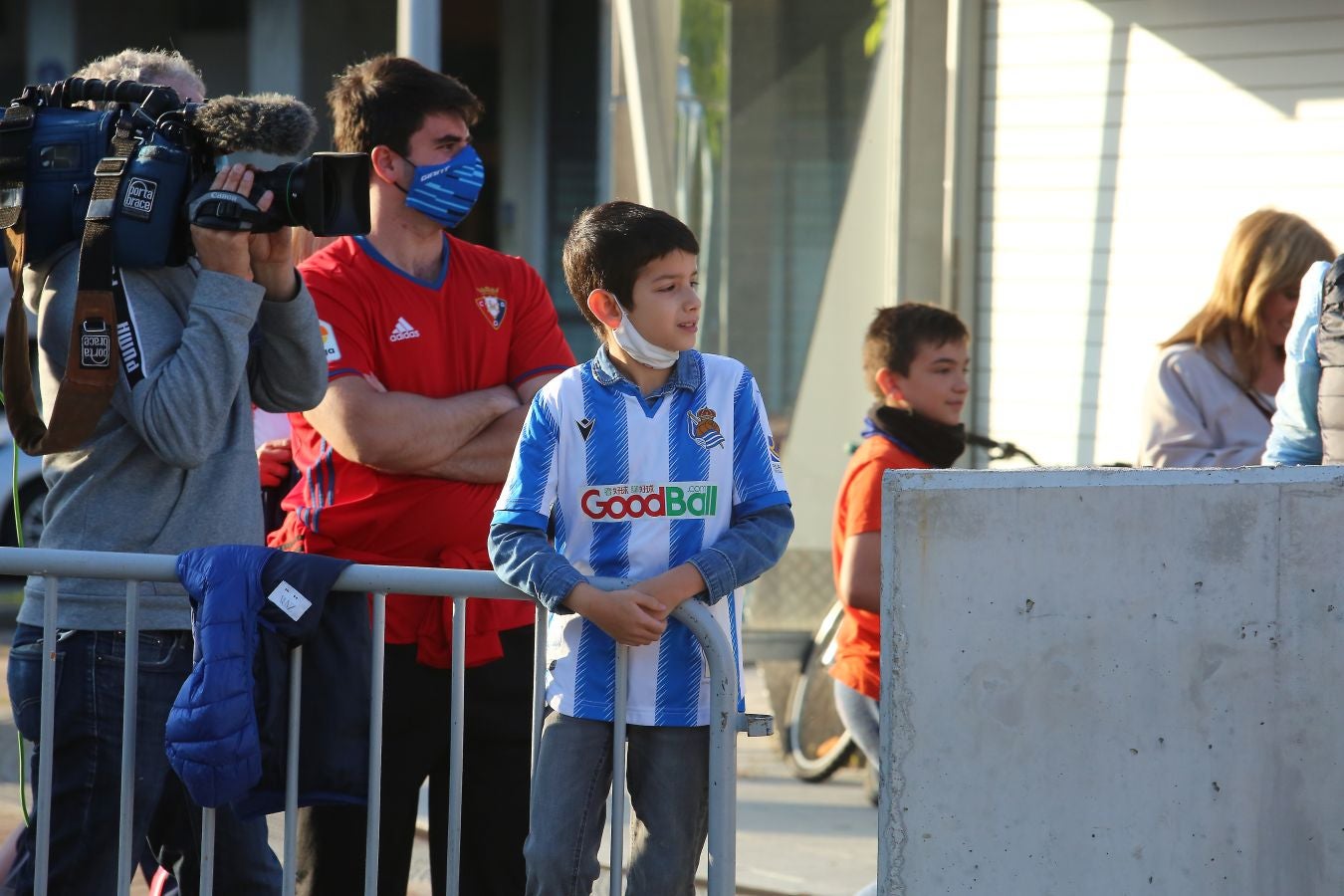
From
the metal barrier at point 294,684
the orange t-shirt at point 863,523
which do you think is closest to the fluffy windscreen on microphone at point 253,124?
the metal barrier at point 294,684

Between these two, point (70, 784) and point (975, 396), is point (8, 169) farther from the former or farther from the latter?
point (975, 396)

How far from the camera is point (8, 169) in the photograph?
123 inches

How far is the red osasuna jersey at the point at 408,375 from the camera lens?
3531mm

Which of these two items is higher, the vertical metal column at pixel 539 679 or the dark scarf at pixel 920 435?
the dark scarf at pixel 920 435

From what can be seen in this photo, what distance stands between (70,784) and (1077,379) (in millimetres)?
4363

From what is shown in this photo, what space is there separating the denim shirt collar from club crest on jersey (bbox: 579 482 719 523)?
0.61ft

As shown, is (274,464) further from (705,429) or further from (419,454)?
(705,429)

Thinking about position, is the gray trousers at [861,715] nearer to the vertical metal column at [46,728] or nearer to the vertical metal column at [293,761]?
the vertical metal column at [293,761]

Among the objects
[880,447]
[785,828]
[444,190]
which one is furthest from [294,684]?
[785,828]

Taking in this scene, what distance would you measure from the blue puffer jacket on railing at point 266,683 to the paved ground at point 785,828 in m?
1.31

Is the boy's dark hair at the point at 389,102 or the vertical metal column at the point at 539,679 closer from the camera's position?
the vertical metal column at the point at 539,679

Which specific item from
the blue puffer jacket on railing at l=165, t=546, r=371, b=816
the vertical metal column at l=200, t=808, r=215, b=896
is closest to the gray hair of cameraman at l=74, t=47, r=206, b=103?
the blue puffer jacket on railing at l=165, t=546, r=371, b=816

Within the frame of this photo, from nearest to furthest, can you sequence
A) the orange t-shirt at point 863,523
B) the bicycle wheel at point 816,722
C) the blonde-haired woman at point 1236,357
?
the orange t-shirt at point 863,523 → the blonde-haired woman at point 1236,357 → the bicycle wheel at point 816,722

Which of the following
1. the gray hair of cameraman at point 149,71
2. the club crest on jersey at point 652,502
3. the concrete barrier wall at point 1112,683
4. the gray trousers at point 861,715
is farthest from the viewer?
the gray trousers at point 861,715
